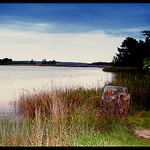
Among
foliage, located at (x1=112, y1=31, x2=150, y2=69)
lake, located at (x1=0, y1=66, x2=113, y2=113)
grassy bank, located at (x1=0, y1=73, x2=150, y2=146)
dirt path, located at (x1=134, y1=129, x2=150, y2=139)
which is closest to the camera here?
grassy bank, located at (x1=0, y1=73, x2=150, y2=146)

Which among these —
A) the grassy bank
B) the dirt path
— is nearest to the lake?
the grassy bank

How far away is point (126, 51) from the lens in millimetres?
34312

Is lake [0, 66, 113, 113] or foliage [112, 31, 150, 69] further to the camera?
foliage [112, 31, 150, 69]

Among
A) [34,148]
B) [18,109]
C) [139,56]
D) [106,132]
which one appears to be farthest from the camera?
[139,56]

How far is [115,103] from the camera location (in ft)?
20.0

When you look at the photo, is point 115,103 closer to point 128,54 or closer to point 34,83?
point 34,83

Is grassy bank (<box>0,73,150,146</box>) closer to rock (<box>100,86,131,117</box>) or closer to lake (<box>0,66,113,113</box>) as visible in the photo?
rock (<box>100,86,131,117</box>)

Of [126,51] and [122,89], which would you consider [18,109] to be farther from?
[126,51]

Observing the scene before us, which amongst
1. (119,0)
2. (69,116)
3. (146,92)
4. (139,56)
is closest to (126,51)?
(139,56)

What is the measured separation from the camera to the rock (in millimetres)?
5600

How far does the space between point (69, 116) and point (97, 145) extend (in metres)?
1.82

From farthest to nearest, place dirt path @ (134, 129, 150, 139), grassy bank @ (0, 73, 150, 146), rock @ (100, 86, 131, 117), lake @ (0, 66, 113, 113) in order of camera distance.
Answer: lake @ (0, 66, 113, 113)
rock @ (100, 86, 131, 117)
dirt path @ (134, 129, 150, 139)
grassy bank @ (0, 73, 150, 146)

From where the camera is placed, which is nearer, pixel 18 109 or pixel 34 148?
pixel 34 148

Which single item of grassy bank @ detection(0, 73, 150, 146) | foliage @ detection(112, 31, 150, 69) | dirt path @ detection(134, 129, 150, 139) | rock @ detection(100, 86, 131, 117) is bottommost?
dirt path @ detection(134, 129, 150, 139)
